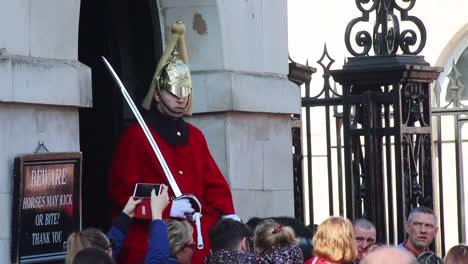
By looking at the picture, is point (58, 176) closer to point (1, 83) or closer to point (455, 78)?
point (1, 83)

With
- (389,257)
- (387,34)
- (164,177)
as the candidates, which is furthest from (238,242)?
(387,34)

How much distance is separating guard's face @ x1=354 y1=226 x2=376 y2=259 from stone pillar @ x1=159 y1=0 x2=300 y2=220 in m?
0.51

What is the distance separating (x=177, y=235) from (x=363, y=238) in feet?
8.34

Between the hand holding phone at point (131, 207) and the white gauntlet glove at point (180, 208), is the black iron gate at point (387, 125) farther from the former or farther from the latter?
the hand holding phone at point (131, 207)

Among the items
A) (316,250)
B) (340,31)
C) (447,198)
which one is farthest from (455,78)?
(316,250)

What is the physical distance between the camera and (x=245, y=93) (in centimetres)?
915

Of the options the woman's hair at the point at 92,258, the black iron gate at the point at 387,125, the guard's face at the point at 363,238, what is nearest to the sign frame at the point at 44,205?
the woman's hair at the point at 92,258

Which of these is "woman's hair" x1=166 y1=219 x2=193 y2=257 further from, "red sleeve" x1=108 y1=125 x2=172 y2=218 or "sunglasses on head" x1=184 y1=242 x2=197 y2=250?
"red sleeve" x1=108 y1=125 x2=172 y2=218

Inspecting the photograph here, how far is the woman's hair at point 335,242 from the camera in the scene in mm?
7977

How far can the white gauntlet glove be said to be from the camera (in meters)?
7.70

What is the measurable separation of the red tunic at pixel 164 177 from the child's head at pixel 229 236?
436mm

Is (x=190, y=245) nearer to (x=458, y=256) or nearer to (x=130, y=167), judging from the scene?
(x=130, y=167)

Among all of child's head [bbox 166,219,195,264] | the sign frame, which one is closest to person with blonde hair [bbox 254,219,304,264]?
child's head [bbox 166,219,195,264]

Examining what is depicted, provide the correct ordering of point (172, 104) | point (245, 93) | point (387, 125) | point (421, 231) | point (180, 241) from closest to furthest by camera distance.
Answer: point (180, 241)
point (172, 104)
point (245, 93)
point (421, 231)
point (387, 125)
